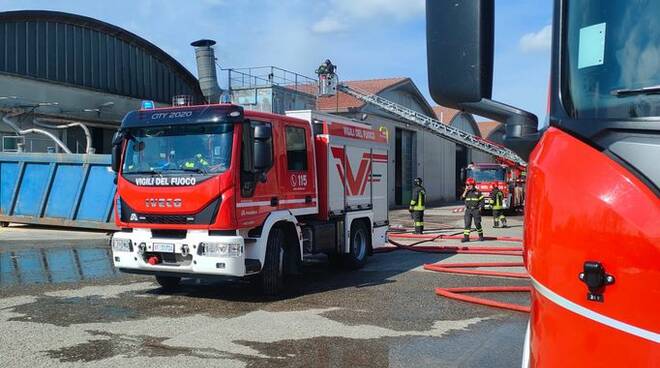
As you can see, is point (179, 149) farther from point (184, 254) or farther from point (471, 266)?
point (471, 266)

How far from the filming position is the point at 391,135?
35.3 m

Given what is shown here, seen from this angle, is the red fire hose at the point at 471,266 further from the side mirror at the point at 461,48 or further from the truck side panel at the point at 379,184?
the side mirror at the point at 461,48

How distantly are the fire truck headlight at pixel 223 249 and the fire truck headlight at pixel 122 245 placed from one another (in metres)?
1.25

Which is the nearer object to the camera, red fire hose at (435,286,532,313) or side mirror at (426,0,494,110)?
side mirror at (426,0,494,110)

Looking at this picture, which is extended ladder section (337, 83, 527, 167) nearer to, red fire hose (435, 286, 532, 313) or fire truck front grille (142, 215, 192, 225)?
red fire hose (435, 286, 532, 313)

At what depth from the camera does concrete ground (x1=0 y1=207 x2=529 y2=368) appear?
566 centimetres

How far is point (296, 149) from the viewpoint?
30.8ft

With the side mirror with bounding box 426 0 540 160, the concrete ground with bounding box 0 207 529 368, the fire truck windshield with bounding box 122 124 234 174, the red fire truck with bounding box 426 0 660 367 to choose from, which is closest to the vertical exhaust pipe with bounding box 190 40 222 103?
the concrete ground with bounding box 0 207 529 368

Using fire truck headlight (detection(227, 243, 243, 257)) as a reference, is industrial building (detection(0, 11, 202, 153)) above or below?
above

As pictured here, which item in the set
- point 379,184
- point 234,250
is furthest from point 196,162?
point 379,184

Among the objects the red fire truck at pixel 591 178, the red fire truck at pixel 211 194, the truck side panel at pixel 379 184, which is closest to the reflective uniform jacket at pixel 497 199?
the truck side panel at pixel 379 184

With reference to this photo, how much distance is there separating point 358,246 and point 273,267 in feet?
11.0

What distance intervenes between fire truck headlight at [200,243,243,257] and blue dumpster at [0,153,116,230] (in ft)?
32.7

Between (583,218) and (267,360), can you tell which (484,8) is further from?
(267,360)
